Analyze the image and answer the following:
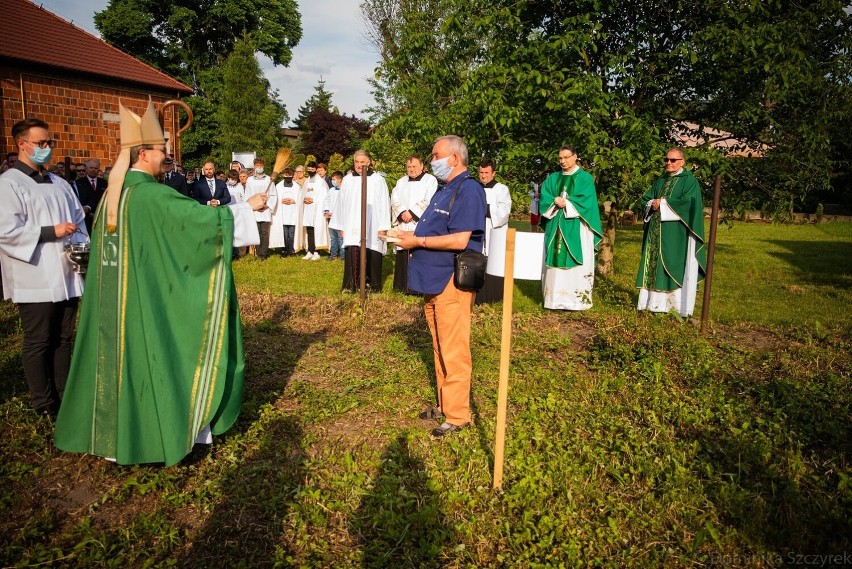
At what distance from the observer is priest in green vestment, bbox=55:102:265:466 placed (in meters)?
3.84

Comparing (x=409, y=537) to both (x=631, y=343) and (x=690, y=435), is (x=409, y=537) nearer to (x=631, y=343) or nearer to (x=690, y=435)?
(x=690, y=435)

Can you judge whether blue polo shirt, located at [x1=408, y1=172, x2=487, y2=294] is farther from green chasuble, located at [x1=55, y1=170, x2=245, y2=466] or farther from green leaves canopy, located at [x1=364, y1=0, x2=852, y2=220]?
green leaves canopy, located at [x1=364, y1=0, x2=852, y2=220]

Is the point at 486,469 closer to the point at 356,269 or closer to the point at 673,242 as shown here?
the point at 673,242

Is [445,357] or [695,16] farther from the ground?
[695,16]

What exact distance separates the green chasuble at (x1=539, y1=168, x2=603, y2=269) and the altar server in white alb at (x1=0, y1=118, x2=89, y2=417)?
251 inches

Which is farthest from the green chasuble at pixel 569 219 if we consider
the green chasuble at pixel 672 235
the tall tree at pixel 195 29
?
the tall tree at pixel 195 29

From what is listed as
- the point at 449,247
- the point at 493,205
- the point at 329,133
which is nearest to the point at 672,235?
the point at 493,205

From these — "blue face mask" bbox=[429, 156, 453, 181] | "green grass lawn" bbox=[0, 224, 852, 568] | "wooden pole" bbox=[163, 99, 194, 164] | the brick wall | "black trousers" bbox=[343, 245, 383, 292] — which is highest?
the brick wall

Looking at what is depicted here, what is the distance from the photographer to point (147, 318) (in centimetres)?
384

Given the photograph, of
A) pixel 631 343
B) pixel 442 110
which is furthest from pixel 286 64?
pixel 631 343

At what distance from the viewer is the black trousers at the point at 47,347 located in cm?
471

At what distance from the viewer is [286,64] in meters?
40.9

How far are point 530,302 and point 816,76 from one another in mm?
5885

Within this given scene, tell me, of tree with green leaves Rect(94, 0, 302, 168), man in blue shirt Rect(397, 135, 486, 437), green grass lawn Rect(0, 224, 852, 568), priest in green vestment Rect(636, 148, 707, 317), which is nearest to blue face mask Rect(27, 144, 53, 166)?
green grass lawn Rect(0, 224, 852, 568)
